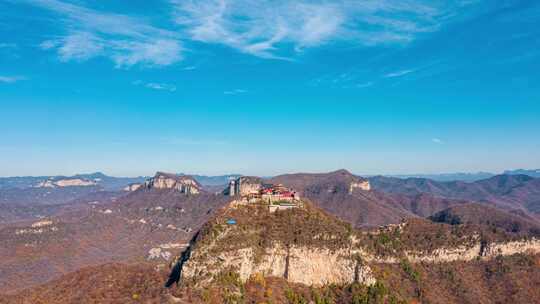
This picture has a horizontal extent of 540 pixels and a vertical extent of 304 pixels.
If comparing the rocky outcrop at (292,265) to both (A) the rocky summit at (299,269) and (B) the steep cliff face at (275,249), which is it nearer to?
(B) the steep cliff face at (275,249)

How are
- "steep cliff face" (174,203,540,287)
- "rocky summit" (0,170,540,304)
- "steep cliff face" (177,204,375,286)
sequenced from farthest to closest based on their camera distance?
"steep cliff face" (174,203,540,287)
"steep cliff face" (177,204,375,286)
"rocky summit" (0,170,540,304)

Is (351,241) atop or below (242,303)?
atop

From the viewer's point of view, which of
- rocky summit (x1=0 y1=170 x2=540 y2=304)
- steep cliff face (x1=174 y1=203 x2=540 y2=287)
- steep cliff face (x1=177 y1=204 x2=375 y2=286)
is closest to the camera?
rocky summit (x1=0 y1=170 x2=540 y2=304)

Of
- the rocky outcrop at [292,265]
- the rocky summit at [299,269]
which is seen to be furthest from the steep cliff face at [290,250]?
the rocky summit at [299,269]

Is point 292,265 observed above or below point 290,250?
below

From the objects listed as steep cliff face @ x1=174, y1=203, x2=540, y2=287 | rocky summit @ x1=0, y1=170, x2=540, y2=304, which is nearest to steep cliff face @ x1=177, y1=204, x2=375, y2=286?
steep cliff face @ x1=174, y1=203, x2=540, y2=287

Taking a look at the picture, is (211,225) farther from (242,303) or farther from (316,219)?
(316,219)

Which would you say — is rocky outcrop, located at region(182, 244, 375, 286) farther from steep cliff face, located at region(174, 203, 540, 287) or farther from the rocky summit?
the rocky summit

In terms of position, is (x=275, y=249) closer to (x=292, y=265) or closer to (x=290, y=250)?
(x=290, y=250)

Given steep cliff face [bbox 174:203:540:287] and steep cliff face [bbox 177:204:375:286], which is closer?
steep cliff face [bbox 177:204:375:286]

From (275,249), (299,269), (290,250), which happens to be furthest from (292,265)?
(275,249)

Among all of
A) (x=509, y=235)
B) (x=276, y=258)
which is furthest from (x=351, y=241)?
(x=509, y=235)
